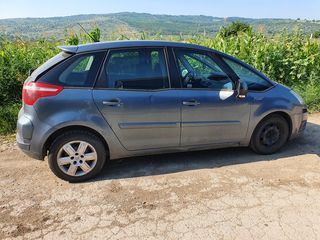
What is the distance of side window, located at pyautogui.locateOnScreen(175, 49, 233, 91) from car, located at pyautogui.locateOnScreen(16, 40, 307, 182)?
0.01 meters

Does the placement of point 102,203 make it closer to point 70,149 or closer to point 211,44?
point 70,149

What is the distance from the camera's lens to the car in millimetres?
3869

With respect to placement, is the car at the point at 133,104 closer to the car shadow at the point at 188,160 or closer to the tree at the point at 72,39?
the car shadow at the point at 188,160

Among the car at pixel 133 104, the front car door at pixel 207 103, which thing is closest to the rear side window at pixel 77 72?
the car at pixel 133 104

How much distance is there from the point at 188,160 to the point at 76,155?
1.64 meters

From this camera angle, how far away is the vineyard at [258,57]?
Result: 7.06 metres

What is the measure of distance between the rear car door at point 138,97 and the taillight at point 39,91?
1.52ft

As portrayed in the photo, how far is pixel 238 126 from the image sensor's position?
15.1ft

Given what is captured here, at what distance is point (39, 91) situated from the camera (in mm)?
3787

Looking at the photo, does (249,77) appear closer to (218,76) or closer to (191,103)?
(218,76)

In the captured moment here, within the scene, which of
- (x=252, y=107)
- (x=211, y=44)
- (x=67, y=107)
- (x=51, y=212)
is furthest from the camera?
(x=211, y=44)

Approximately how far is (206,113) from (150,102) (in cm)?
81

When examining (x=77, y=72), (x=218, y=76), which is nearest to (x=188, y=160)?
(x=218, y=76)

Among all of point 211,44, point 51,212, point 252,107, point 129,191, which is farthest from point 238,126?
point 211,44
